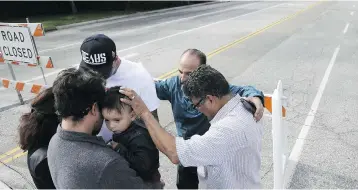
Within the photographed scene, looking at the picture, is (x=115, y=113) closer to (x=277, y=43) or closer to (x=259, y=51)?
(x=259, y=51)

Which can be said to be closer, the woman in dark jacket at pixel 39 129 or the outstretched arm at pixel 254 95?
the woman in dark jacket at pixel 39 129

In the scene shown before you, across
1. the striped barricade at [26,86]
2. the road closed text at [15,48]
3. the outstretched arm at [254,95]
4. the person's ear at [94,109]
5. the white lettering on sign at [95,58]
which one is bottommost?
the striped barricade at [26,86]

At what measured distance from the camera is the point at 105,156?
1.67m

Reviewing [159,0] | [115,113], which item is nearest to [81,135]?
[115,113]

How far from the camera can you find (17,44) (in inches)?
262

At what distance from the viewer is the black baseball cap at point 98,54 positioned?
7.91 feet

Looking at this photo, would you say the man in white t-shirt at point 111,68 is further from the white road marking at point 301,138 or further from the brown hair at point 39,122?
the white road marking at point 301,138

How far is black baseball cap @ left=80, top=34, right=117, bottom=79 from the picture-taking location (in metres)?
2.41

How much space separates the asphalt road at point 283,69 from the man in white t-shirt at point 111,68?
1.87m

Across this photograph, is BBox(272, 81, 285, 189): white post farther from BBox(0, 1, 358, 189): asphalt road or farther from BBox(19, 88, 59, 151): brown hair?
BBox(19, 88, 59, 151): brown hair

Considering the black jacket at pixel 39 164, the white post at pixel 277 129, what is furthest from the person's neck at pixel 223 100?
the white post at pixel 277 129

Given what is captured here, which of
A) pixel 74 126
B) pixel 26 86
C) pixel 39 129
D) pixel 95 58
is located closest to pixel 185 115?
pixel 95 58

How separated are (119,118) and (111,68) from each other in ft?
2.10

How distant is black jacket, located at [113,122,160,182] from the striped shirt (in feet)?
0.76
